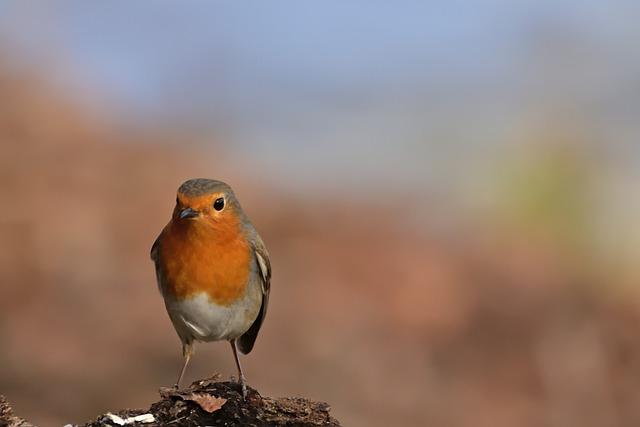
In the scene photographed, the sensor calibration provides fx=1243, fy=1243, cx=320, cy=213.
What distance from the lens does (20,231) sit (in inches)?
415

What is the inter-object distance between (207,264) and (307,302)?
5850 mm

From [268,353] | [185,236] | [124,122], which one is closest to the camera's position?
[185,236]

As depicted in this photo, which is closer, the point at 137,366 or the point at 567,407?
the point at 137,366

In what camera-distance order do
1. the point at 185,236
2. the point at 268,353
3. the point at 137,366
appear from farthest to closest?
the point at 268,353 → the point at 137,366 → the point at 185,236

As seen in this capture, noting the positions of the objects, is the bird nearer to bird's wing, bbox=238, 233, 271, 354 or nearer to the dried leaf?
bird's wing, bbox=238, 233, 271, 354

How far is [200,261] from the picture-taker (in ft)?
19.1

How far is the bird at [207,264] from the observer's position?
571 centimetres

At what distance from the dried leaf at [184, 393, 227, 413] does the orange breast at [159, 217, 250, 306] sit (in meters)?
1.21

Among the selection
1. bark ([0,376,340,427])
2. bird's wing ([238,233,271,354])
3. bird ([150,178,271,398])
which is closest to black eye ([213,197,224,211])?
bird ([150,178,271,398])

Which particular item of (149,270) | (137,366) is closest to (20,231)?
(149,270)

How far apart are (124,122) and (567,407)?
19.1 feet

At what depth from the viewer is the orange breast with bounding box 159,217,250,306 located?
5793 mm

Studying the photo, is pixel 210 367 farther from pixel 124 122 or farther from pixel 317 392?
pixel 124 122

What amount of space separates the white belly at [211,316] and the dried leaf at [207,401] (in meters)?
1.19
